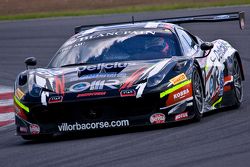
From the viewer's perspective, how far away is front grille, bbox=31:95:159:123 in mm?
9367

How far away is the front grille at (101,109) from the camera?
937 cm

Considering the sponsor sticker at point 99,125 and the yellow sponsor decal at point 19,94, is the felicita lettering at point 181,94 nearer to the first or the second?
the sponsor sticker at point 99,125

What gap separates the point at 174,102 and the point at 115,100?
0.62m

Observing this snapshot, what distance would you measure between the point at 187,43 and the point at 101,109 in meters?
2.10

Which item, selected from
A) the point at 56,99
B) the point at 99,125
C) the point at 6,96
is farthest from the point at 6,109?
the point at 99,125

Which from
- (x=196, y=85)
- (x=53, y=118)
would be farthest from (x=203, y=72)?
(x=53, y=118)

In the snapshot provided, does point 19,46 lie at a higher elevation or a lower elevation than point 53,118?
lower

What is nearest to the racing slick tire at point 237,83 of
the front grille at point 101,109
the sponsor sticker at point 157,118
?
the sponsor sticker at point 157,118

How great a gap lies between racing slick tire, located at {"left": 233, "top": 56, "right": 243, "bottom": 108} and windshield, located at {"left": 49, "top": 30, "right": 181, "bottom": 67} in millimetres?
1332

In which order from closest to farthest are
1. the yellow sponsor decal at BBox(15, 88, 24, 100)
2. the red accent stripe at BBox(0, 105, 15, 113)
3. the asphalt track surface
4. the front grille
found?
1. the asphalt track surface
2. the front grille
3. the yellow sponsor decal at BBox(15, 88, 24, 100)
4. the red accent stripe at BBox(0, 105, 15, 113)

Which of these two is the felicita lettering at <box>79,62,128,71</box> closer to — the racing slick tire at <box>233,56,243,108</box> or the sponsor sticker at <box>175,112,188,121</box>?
the sponsor sticker at <box>175,112,188,121</box>

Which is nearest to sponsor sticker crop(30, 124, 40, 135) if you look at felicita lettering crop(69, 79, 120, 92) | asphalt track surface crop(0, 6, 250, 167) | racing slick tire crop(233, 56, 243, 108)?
asphalt track surface crop(0, 6, 250, 167)

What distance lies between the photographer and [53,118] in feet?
31.2

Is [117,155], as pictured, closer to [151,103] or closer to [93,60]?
[151,103]
